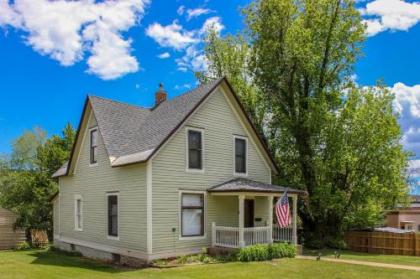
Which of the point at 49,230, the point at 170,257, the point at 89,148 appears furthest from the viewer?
the point at 49,230

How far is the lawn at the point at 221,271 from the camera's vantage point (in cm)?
1374

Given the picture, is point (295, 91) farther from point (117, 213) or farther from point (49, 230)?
point (49, 230)

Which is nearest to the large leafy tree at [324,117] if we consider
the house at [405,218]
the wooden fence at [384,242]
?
the wooden fence at [384,242]

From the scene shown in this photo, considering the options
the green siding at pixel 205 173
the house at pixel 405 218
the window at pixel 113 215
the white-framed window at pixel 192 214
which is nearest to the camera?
Answer: the green siding at pixel 205 173

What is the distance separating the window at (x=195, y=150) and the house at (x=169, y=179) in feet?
0.14

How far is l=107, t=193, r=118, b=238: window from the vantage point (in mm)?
18219

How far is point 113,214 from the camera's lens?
18406 millimetres

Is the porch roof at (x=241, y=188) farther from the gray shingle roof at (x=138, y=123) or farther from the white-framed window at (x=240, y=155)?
the gray shingle roof at (x=138, y=123)

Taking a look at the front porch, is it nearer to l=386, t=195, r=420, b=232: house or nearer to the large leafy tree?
the large leafy tree

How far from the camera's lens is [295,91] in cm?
2589

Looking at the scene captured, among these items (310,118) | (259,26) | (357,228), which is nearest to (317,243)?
(357,228)

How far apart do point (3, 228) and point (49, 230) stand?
403 cm

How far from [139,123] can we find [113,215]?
4.60 meters

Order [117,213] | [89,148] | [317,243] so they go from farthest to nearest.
→ 1. [317,243]
2. [89,148]
3. [117,213]
